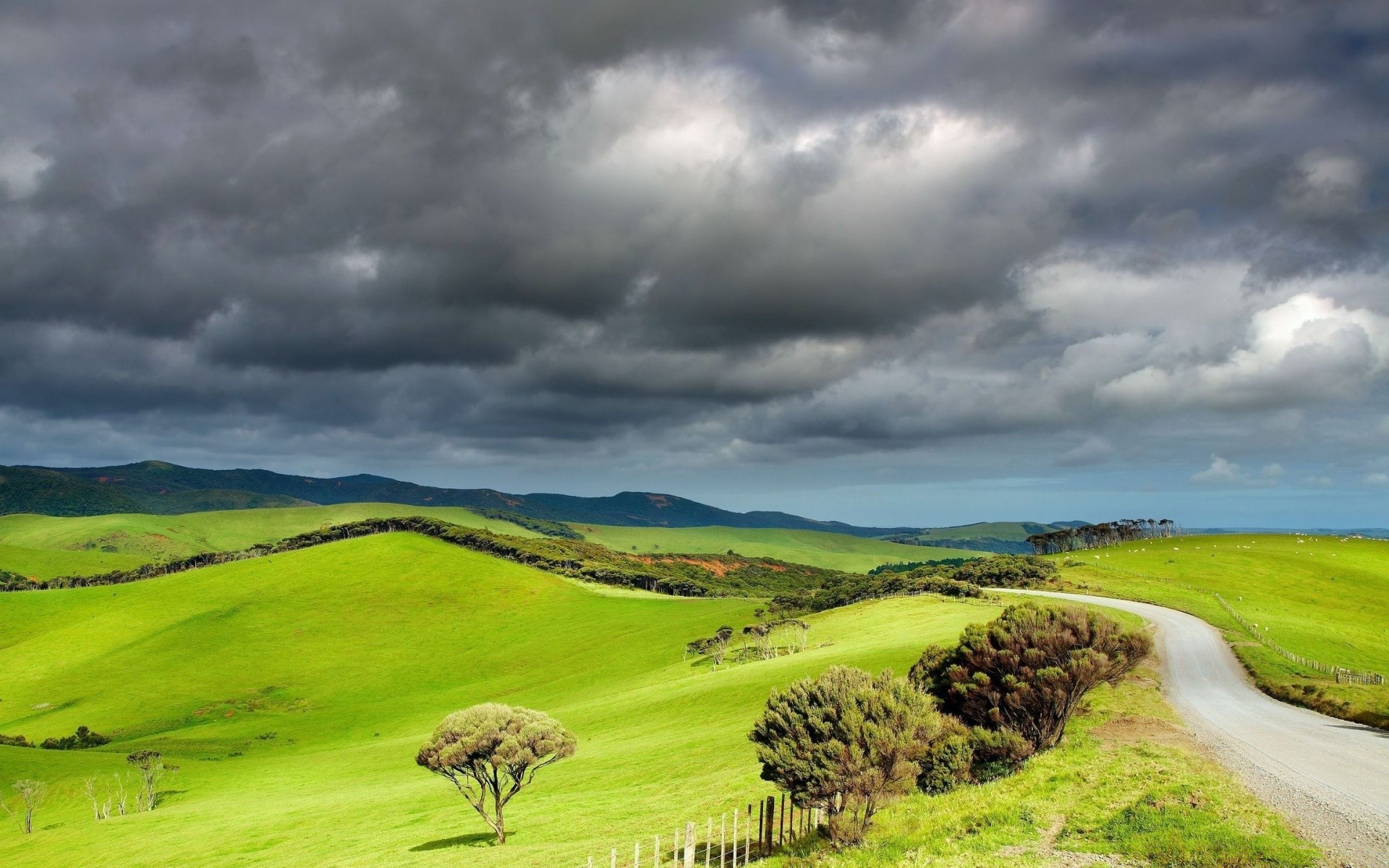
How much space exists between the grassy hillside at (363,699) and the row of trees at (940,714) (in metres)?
10.7

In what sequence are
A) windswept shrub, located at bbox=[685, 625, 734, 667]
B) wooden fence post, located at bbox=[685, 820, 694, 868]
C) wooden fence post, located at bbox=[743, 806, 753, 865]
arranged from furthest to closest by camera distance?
windswept shrub, located at bbox=[685, 625, 734, 667] < wooden fence post, located at bbox=[743, 806, 753, 865] < wooden fence post, located at bbox=[685, 820, 694, 868]

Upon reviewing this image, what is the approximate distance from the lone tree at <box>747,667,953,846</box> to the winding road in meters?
12.6

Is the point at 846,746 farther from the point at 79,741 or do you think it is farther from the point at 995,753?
the point at 79,741

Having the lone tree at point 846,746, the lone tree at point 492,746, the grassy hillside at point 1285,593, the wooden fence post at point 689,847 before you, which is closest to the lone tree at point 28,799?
the lone tree at point 492,746

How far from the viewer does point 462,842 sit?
46469 millimetres

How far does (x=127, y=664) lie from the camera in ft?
493

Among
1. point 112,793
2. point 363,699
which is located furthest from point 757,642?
point 112,793

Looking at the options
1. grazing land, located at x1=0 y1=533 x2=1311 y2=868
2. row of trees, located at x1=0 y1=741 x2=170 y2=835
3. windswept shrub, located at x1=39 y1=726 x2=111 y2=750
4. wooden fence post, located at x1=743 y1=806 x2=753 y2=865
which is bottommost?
windswept shrub, located at x1=39 y1=726 x2=111 y2=750

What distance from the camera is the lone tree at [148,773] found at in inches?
3270

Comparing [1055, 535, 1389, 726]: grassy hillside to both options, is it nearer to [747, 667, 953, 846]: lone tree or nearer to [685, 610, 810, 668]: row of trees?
[747, 667, 953, 846]: lone tree

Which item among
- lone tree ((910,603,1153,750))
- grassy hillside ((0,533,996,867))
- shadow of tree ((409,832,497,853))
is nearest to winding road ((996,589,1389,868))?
lone tree ((910,603,1153,750))

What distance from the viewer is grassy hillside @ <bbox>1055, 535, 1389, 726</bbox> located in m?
58.8

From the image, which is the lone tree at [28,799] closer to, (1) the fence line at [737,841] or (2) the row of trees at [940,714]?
(1) the fence line at [737,841]

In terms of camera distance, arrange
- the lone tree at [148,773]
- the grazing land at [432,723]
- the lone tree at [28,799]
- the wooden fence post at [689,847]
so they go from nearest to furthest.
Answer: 1. the wooden fence post at [689,847]
2. the grazing land at [432,723]
3. the lone tree at [28,799]
4. the lone tree at [148,773]
